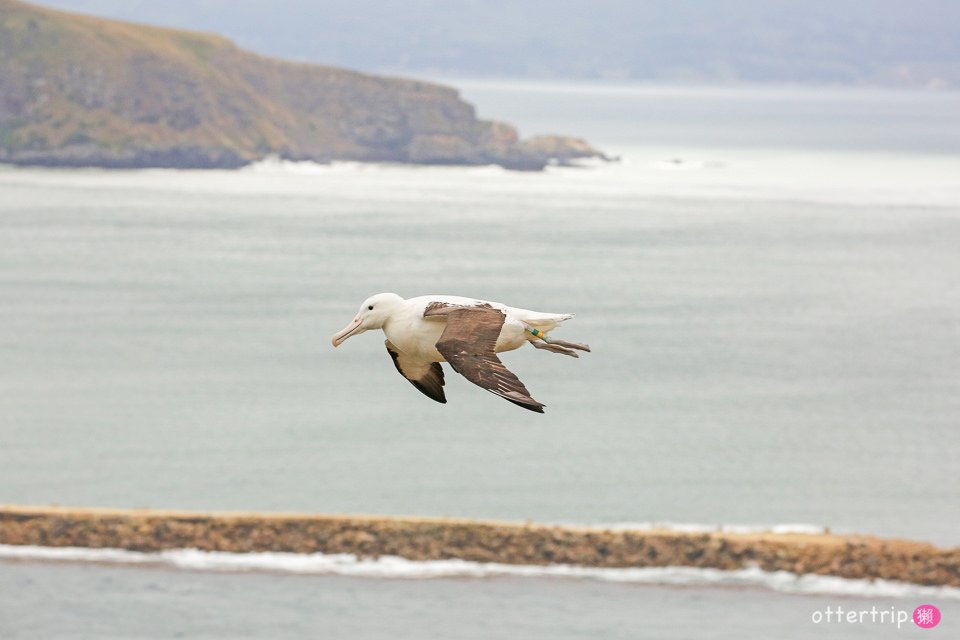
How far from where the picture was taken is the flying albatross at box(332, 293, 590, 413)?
730 cm

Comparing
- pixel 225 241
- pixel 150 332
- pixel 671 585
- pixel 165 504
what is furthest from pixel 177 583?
pixel 225 241

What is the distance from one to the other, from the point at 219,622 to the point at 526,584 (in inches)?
474

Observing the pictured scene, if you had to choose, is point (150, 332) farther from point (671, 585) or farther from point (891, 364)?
point (671, 585)

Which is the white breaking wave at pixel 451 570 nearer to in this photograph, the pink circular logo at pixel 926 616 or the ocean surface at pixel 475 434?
the ocean surface at pixel 475 434

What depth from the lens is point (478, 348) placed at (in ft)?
23.8

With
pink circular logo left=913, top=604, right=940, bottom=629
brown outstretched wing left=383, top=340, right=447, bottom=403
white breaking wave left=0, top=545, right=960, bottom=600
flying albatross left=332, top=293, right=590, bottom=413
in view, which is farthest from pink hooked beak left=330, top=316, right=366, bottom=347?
white breaking wave left=0, top=545, right=960, bottom=600

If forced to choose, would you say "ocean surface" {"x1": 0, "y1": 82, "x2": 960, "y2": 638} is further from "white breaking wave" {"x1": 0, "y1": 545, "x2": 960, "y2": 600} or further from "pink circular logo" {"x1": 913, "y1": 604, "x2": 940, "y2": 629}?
"pink circular logo" {"x1": 913, "y1": 604, "x2": 940, "y2": 629}

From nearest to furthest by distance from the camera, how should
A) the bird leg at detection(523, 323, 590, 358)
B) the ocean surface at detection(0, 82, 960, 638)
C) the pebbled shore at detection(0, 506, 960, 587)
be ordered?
the bird leg at detection(523, 323, 590, 358)
the pebbled shore at detection(0, 506, 960, 587)
the ocean surface at detection(0, 82, 960, 638)

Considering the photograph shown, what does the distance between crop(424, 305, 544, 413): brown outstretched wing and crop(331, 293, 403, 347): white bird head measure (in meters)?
0.22

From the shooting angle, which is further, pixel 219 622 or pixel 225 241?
pixel 225 241

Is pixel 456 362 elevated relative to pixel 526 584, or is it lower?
elevated

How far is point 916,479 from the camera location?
257ft

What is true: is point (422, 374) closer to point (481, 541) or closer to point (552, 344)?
point (552, 344)

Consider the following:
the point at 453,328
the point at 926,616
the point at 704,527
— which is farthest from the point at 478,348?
the point at 704,527
